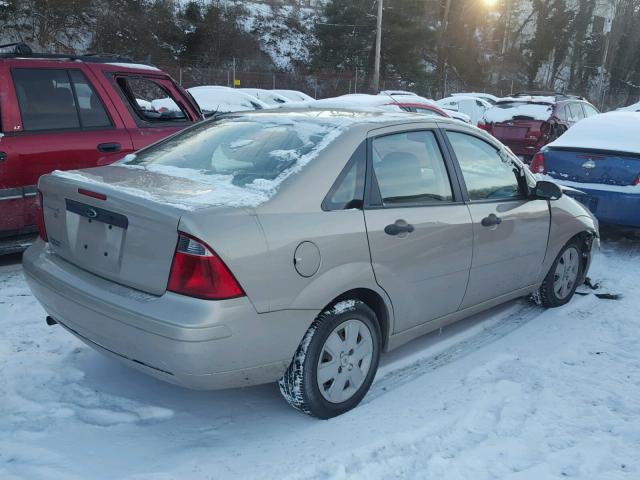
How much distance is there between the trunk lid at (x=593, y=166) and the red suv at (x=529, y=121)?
582 cm

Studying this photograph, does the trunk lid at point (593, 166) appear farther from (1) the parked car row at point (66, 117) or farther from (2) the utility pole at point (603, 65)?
(2) the utility pole at point (603, 65)

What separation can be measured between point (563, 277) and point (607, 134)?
299 cm

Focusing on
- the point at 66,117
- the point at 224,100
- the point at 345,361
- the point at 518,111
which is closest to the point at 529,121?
the point at 518,111

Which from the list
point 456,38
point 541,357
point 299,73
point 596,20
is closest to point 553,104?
point 541,357

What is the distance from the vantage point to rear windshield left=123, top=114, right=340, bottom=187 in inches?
130

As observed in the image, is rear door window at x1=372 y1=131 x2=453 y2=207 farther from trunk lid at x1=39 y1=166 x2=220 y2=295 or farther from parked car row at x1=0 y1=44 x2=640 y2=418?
trunk lid at x1=39 y1=166 x2=220 y2=295

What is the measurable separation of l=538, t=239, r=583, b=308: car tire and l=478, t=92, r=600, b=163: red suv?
809 cm

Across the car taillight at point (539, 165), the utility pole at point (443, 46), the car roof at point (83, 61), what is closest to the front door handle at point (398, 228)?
the car roof at point (83, 61)

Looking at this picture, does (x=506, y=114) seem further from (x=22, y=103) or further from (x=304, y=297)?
(x=304, y=297)

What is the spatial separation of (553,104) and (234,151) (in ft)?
38.1

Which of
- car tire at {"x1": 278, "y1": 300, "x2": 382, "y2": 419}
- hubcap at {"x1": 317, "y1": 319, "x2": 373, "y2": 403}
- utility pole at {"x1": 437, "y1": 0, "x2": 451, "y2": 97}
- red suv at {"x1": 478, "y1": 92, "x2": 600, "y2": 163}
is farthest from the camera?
utility pole at {"x1": 437, "y1": 0, "x2": 451, "y2": 97}

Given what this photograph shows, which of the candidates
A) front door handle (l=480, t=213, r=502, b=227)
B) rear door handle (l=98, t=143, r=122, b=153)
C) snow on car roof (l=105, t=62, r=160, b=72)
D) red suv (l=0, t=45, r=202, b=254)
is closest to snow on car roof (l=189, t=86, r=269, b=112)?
snow on car roof (l=105, t=62, r=160, b=72)

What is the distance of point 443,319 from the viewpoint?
3973 mm

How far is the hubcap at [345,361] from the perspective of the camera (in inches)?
127
